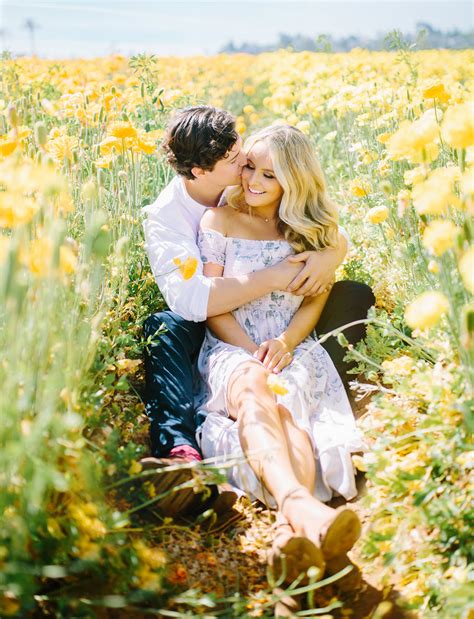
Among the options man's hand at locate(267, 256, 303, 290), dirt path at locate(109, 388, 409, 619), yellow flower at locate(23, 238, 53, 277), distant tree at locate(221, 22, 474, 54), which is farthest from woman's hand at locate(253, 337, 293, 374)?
distant tree at locate(221, 22, 474, 54)

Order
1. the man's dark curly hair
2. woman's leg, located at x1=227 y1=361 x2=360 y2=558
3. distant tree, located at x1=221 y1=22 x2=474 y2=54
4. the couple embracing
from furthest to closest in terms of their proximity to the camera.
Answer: distant tree, located at x1=221 y1=22 x2=474 y2=54 → the man's dark curly hair → the couple embracing → woman's leg, located at x1=227 y1=361 x2=360 y2=558

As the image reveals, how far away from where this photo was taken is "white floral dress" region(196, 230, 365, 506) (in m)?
2.20

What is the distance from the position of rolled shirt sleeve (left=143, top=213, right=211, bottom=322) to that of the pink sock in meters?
0.56

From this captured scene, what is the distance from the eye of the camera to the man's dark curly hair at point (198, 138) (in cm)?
271

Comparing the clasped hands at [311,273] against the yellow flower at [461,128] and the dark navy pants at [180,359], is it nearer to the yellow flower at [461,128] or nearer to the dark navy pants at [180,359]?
the dark navy pants at [180,359]

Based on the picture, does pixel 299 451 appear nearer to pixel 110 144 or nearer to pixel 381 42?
pixel 110 144

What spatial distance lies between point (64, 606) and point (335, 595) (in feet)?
2.29

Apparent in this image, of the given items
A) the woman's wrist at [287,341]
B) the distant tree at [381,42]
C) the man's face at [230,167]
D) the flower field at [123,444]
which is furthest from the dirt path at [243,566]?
the distant tree at [381,42]

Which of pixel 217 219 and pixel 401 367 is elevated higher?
pixel 217 219

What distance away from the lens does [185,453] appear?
6.93 feet

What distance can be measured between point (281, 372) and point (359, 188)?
0.90m

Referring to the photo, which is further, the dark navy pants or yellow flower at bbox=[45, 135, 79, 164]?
yellow flower at bbox=[45, 135, 79, 164]

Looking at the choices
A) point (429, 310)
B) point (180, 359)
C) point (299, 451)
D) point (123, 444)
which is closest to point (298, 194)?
point (180, 359)

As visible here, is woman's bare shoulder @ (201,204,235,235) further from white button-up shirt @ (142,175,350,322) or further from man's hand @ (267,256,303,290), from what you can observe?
man's hand @ (267,256,303,290)
